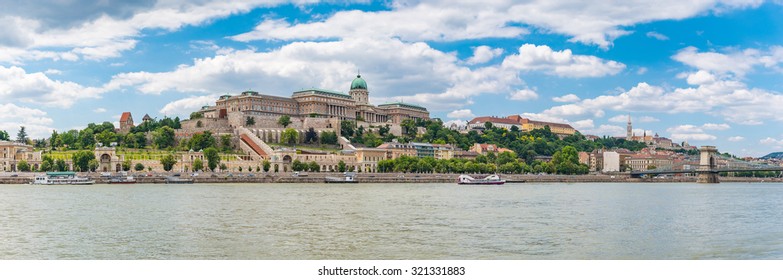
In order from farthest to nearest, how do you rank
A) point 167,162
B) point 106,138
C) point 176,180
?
point 106,138 < point 167,162 < point 176,180

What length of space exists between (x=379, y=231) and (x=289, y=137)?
150ft

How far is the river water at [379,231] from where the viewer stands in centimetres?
1176

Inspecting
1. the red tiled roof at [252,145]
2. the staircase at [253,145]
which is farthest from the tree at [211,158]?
the red tiled roof at [252,145]

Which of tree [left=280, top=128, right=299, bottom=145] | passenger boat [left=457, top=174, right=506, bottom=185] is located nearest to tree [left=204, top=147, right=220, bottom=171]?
tree [left=280, top=128, right=299, bottom=145]

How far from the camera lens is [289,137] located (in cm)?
5966

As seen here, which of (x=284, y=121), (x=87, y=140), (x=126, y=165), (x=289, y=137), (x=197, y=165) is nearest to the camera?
(x=126, y=165)

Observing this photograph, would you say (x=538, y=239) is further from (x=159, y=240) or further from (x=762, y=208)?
(x=762, y=208)

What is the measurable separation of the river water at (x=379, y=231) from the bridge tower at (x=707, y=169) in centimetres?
3720

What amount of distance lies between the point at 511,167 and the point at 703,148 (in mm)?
15025

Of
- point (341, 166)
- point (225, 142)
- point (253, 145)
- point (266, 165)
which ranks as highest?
point (225, 142)

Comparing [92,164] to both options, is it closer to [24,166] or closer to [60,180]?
[24,166]

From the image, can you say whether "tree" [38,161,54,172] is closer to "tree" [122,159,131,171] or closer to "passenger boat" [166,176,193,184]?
"tree" [122,159,131,171]

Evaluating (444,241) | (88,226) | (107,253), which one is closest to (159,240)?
(107,253)

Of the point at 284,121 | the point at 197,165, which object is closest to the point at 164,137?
the point at 197,165
